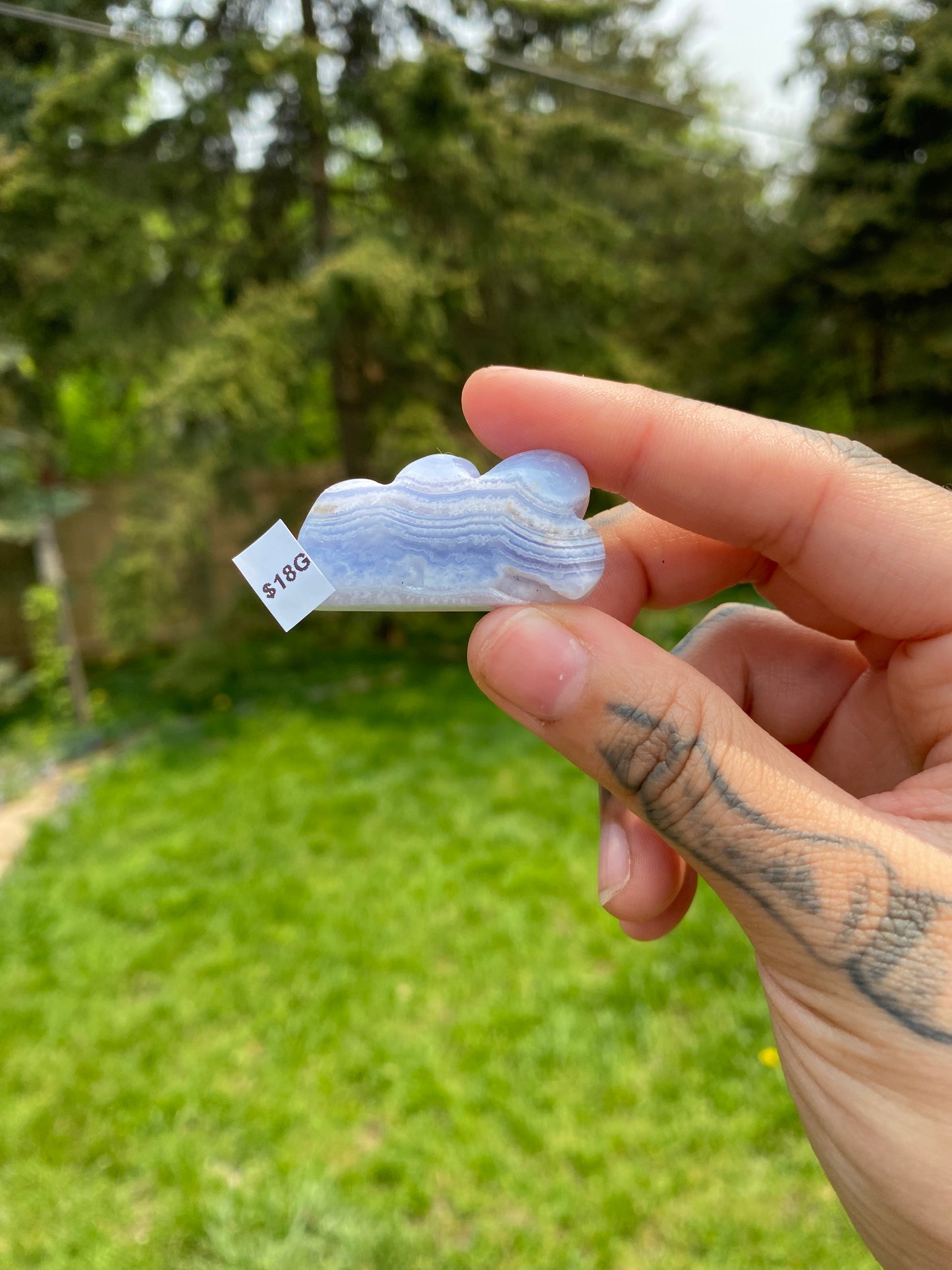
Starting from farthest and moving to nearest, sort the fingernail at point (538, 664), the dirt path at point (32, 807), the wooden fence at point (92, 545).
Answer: the wooden fence at point (92, 545) < the dirt path at point (32, 807) < the fingernail at point (538, 664)

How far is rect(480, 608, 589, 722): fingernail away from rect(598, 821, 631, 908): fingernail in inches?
16.1

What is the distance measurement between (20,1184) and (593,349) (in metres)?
4.91

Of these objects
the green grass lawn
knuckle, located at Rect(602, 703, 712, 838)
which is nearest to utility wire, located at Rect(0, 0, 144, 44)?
the green grass lawn

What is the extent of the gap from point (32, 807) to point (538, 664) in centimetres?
382

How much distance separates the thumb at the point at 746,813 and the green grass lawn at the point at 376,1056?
1203 millimetres

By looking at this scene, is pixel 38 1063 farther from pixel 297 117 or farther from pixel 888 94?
pixel 888 94

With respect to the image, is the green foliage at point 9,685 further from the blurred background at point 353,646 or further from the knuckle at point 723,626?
the knuckle at point 723,626

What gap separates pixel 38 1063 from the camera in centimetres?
233

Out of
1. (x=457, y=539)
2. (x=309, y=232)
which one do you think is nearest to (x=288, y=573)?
(x=457, y=539)

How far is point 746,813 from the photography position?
1.03m

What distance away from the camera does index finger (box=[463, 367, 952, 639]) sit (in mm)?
1183

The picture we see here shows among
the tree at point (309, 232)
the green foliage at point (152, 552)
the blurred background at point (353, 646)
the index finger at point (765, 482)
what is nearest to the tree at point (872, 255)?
the blurred background at point (353, 646)

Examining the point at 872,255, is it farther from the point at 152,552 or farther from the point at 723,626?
the point at 723,626

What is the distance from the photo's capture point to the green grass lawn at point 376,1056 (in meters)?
1.83
